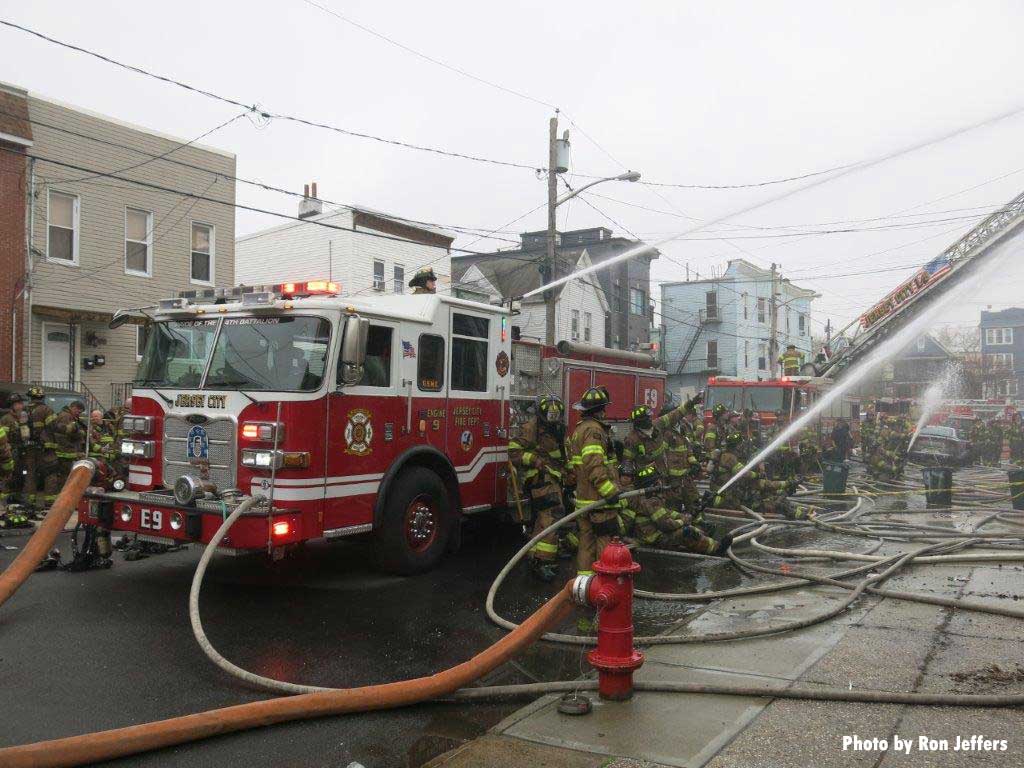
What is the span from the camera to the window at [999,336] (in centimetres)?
5366

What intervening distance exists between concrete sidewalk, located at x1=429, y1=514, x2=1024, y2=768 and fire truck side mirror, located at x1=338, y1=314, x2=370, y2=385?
297cm

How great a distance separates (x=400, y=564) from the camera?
22.9ft

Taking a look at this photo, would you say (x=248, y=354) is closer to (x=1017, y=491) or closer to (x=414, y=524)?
(x=414, y=524)

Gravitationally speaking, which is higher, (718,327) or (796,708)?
(718,327)

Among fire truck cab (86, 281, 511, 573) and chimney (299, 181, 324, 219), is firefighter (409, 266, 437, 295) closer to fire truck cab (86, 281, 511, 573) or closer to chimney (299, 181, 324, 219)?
fire truck cab (86, 281, 511, 573)

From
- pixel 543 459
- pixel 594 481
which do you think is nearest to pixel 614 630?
pixel 594 481

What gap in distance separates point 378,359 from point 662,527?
3.46 metres

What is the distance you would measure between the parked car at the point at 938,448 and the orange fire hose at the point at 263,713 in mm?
21411

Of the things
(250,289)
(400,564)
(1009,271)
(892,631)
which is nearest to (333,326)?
(250,289)

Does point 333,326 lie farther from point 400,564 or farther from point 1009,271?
point 1009,271

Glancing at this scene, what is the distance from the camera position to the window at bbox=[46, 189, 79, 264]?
1605cm

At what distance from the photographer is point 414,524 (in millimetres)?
7219

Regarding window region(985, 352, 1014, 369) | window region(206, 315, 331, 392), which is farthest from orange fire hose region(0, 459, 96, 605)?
window region(985, 352, 1014, 369)

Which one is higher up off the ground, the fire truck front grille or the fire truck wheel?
the fire truck front grille
